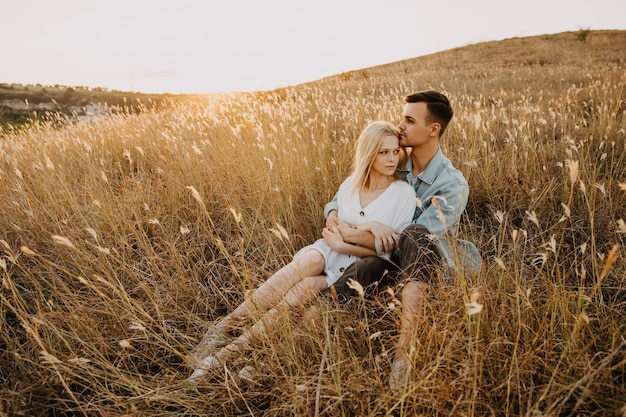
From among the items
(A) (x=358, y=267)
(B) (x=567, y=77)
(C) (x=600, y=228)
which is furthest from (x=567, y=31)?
(A) (x=358, y=267)

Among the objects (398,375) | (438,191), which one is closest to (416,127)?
(438,191)

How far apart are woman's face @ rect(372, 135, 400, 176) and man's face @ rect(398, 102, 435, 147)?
16cm

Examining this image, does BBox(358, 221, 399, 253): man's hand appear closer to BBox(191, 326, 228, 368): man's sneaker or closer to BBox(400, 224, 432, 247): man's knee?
BBox(400, 224, 432, 247): man's knee

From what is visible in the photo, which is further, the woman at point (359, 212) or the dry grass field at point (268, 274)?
the woman at point (359, 212)

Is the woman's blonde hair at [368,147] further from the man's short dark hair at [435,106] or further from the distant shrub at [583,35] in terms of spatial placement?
the distant shrub at [583,35]

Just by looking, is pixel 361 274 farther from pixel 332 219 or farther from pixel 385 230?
→ pixel 332 219

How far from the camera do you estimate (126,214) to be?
119 inches

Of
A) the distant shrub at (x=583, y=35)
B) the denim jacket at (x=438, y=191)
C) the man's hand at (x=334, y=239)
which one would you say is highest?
the distant shrub at (x=583, y=35)

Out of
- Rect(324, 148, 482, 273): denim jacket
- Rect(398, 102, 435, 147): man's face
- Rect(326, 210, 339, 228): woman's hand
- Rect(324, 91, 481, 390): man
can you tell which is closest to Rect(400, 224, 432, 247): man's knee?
Rect(324, 91, 481, 390): man

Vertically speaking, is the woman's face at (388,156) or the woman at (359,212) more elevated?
the woman's face at (388,156)

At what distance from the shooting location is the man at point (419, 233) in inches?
70.4

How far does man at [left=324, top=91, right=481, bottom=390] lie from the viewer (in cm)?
179

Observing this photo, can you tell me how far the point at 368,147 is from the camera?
263 cm

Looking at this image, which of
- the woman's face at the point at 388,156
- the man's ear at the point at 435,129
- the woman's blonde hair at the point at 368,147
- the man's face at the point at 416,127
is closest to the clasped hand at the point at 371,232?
the woman's blonde hair at the point at 368,147
